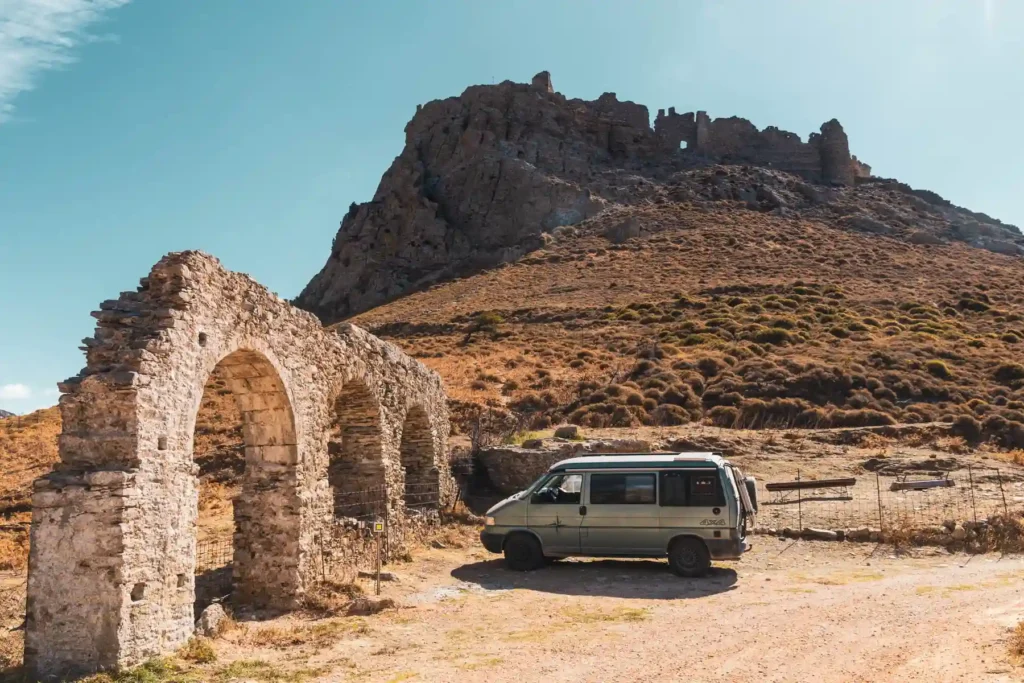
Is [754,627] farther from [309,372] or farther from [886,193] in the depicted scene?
Answer: [886,193]

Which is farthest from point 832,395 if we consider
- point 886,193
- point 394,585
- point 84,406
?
point 886,193

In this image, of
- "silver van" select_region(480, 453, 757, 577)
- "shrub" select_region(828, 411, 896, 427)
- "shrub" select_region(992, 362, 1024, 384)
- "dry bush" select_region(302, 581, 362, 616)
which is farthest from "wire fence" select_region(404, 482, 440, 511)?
"shrub" select_region(992, 362, 1024, 384)

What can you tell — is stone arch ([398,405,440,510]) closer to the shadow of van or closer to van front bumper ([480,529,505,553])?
the shadow of van

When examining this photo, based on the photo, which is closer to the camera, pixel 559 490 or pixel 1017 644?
pixel 1017 644

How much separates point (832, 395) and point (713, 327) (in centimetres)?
1026

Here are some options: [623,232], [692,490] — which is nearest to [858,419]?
[692,490]

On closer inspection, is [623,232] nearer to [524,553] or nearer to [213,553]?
[524,553]

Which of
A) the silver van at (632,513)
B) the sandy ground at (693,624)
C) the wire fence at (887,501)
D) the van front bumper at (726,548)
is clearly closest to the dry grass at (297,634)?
the sandy ground at (693,624)

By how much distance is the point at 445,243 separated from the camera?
66.8 m

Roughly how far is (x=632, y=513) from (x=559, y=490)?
1232 millimetres

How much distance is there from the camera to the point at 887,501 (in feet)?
53.2

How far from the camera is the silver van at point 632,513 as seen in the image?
1189 centimetres

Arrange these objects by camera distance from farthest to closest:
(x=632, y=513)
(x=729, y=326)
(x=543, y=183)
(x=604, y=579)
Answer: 1. (x=543, y=183)
2. (x=729, y=326)
3. (x=632, y=513)
4. (x=604, y=579)

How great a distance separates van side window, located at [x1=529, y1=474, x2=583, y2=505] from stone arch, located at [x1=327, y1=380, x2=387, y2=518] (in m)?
3.07
